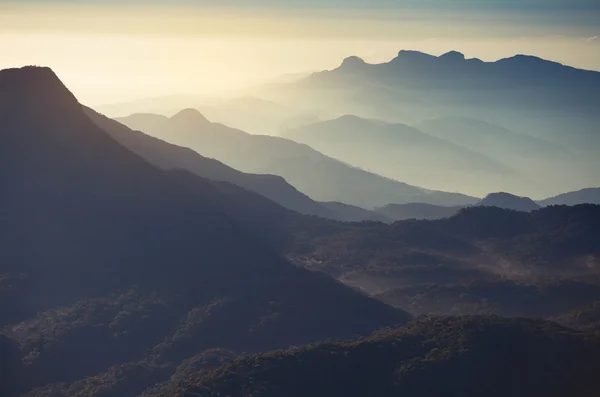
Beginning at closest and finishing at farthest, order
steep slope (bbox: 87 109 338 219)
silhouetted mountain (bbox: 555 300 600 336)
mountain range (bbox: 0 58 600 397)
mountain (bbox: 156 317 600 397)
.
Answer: mountain (bbox: 156 317 600 397) → mountain range (bbox: 0 58 600 397) → silhouetted mountain (bbox: 555 300 600 336) → steep slope (bbox: 87 109 338 219)

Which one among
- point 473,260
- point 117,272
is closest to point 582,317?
point 473,260

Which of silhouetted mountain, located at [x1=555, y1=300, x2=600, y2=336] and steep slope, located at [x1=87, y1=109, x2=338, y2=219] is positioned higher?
steep slope, located at [x1=87, y1=109, x2=338, y2=219]

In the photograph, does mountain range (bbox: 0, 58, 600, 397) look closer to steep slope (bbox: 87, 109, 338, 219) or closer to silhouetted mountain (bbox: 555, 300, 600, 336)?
silhouetted mountain (bbox: 555, 300, 600, 336)

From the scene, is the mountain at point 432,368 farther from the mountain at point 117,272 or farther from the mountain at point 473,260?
the mountain at point 473,260

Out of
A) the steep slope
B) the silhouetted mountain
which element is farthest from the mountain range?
the steep slope

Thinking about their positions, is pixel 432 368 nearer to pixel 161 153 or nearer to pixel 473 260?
pixel 473 260

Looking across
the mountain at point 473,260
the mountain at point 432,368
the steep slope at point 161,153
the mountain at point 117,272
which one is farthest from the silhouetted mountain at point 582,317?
the steep slope at point 161,153
